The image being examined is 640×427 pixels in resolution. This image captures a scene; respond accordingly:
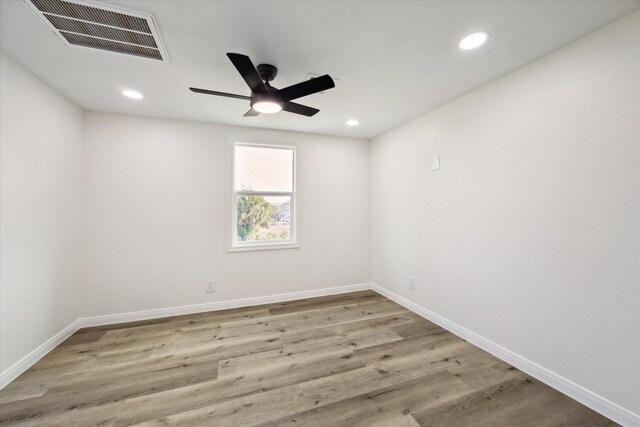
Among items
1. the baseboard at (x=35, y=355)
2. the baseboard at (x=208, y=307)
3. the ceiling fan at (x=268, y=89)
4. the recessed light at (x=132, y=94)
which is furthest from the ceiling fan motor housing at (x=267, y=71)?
the baseboard at (x=35, y=355)

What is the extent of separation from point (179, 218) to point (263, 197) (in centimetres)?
110

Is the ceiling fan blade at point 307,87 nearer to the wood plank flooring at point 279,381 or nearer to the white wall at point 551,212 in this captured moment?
the white wall at point 551,212

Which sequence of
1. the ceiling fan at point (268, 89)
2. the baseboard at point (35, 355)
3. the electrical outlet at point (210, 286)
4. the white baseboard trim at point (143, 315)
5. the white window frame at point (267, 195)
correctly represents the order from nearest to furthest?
the ceiling fan at point (268, 89), the baseboard at point (35, 355), the white baseboard trim at point (143, 315), the electrical outlet at point (210, 286), the white window frame at point (267, 195)

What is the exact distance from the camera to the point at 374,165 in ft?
13.3

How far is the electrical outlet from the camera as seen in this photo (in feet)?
10.8

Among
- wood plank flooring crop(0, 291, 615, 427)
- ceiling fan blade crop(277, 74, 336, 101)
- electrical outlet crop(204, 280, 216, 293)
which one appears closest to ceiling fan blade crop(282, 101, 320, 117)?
ceiling fan blade crop(277, 74, 336, 101)

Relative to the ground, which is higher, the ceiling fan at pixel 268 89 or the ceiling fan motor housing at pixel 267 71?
the ceiling fan motor housing at pixel 267 71

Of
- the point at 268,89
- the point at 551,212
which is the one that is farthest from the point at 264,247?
the point at 551,212

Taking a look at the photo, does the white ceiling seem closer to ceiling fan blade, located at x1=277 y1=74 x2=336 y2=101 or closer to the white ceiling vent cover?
the white ceiling vent cover

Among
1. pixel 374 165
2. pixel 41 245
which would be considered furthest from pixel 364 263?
pixel 41 245

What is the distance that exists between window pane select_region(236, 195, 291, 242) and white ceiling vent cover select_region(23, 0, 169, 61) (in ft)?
6.47

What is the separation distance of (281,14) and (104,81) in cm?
184

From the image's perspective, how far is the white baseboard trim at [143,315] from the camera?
203cm

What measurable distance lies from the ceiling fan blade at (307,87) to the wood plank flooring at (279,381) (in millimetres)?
2193
